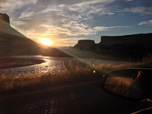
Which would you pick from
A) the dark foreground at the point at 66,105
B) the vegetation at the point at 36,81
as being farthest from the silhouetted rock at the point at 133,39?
the dark foreground at the point at 66,105

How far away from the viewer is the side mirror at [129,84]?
A: 2078 millimetres

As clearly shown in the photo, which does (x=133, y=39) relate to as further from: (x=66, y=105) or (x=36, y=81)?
(x=66, y=105)

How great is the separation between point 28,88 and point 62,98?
2.25 m

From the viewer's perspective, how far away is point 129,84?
99.9 inches

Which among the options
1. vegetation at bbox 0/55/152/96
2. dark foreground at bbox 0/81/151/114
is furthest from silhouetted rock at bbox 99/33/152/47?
dark foreground at bbox 0/81/151/114

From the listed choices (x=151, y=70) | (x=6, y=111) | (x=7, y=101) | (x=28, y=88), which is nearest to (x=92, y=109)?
(x=151, y=70)

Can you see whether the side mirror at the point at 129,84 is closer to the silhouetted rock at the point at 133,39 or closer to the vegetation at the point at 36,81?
the vegetation at the point at 36,81

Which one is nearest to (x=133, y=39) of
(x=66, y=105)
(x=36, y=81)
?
(x=36, y=81)

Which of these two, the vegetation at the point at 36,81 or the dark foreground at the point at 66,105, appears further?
the vegetation at the point at 36,81

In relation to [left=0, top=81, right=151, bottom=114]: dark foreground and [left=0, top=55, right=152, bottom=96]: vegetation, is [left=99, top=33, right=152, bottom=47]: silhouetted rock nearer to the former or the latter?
[left=0, top=55, right=152, bottom=96]: vegetation

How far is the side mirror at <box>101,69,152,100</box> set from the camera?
208 cm

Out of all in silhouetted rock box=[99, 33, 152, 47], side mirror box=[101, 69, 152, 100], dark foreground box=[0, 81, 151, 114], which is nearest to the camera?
side mirror box=[101, 69, 152, 100]

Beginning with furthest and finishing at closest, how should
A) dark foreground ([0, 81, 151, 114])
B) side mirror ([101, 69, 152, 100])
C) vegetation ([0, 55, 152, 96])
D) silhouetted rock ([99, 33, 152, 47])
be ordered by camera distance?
1. silhouetted rock ([99, 33, 152, 47])
2. vegetation ([0, 55, 152, 96])
3. dark foreground ([0, 81, 151, 114])
4. side mirror ([101, 69, 152, 100])

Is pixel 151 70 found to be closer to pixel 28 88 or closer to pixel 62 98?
pixel 62 98
